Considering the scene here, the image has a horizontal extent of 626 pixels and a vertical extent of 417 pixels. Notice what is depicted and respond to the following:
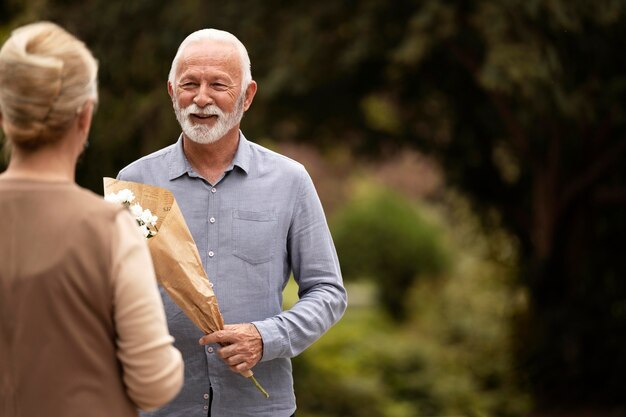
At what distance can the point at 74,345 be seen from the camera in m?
2.05

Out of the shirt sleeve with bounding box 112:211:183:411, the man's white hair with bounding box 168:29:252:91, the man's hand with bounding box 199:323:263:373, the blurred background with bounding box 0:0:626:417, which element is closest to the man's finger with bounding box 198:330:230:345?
the man's hand with bounding box 199:323:263:373

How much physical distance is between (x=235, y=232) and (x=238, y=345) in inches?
14.1

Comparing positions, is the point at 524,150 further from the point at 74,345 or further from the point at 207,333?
the point at 74,345

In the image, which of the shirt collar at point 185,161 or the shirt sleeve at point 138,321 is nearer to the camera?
the shirt sleeve at point 138,321

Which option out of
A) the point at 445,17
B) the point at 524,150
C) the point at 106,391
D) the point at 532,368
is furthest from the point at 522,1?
the point at 106,391

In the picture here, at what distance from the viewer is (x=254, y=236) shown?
9.89ft

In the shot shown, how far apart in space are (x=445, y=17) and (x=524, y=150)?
294 centimetres

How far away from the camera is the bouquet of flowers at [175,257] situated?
276 centimetres

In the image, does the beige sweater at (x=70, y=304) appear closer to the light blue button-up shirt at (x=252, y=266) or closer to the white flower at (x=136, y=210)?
the white flower at (x=136, y=210)

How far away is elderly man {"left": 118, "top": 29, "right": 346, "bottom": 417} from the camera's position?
2969 mm

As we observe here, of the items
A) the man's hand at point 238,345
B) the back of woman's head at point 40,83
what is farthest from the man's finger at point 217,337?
the back of woman's head at point 40,83

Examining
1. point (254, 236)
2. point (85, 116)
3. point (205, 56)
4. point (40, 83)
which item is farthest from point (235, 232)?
point (40, 83)

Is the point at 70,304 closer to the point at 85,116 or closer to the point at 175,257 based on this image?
the point at 85,116

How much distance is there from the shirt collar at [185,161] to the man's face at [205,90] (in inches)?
3.4
